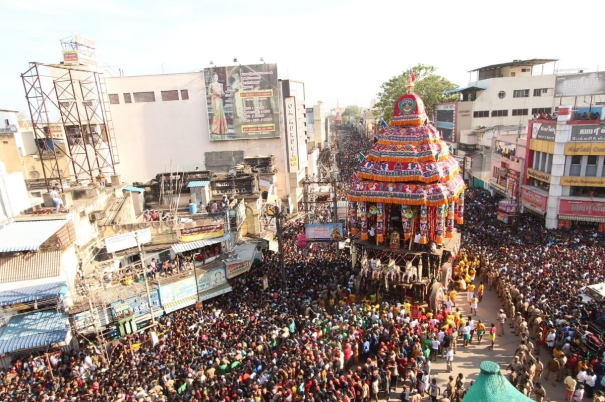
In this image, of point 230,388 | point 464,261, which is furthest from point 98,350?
point 464,261

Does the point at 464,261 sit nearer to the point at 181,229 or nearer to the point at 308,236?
the point at 308,236

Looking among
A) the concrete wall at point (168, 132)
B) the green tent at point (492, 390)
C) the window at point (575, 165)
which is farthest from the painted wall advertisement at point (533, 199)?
the green tent at point (492, 390)

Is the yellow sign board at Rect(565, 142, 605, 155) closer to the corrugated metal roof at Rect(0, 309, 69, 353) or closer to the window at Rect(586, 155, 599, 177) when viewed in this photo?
the window at Rect(586, 155, 599, 177)

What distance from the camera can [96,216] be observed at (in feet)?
64.3

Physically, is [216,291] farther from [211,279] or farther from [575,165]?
[575,165]

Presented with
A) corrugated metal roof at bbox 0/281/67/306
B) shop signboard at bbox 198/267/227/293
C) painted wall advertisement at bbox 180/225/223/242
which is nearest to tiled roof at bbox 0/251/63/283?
corrugated metal roof at bbox 0/281/67/306

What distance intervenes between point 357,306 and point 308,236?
565cm

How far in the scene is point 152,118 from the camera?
1561 inches

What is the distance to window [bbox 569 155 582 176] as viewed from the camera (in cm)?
2347

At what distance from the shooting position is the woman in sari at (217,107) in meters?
37.7

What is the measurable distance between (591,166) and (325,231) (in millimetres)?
16485

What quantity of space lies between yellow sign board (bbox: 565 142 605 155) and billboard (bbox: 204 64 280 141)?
78.0 feet

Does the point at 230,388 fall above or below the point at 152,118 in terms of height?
below

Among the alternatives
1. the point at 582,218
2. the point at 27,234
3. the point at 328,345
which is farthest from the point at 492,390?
the point at 582,218
